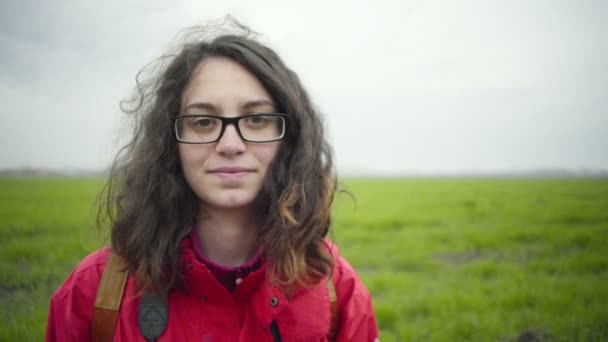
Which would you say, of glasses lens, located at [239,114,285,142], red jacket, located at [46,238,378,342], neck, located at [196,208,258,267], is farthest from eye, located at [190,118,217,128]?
red jacket, located at [46,238,378,342]

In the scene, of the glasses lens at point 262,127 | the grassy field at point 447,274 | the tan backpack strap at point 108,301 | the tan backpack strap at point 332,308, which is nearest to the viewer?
the tan backpack strap at point 108,301

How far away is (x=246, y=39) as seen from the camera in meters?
1.49

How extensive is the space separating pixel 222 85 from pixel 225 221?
65cm

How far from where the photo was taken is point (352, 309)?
1479mm

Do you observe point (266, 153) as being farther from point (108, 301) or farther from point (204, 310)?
point (108, 301)

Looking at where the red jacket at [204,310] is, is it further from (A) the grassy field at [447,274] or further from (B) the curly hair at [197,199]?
(A) the grassy field at [447,274]

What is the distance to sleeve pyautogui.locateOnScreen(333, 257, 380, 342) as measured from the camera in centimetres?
146

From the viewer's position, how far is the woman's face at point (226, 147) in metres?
1.31

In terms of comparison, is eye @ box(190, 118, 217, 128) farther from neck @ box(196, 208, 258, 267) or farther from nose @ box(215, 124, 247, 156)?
neck @ box(196, 208, 258, 267)

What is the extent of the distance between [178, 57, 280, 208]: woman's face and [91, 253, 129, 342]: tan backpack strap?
20.2 inches

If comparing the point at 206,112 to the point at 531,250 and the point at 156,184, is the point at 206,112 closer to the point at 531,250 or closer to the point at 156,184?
the point at 156,184

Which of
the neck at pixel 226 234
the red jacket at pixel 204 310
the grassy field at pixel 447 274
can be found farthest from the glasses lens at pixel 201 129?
the grassy field at pixel 447 274

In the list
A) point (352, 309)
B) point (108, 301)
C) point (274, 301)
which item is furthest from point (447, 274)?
point (108, 301)

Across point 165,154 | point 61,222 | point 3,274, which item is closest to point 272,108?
point 165,154
